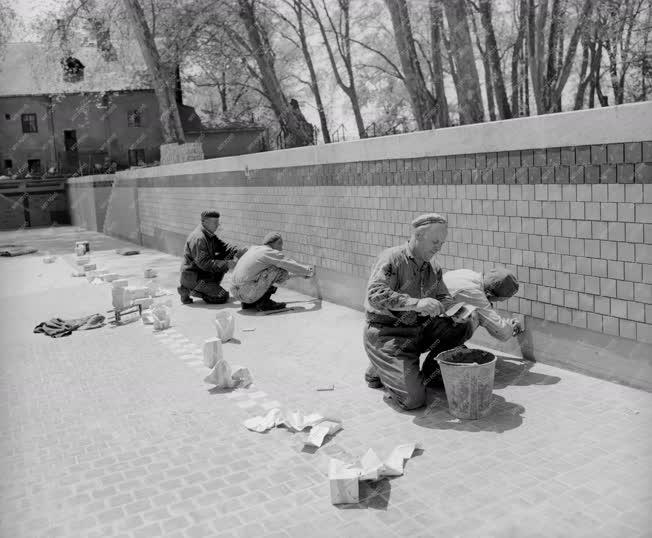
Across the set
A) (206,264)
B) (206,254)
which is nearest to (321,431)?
(206,264)

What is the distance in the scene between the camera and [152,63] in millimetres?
22750

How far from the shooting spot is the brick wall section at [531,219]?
17.8 feet

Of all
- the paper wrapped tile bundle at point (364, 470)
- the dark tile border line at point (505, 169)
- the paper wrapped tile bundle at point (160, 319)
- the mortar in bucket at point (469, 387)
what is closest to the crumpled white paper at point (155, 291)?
the paper wrapped tile bundle at point (160, 319)

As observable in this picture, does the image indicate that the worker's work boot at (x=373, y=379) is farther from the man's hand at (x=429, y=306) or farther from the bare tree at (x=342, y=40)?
the bare tree at (x=342, y=40)

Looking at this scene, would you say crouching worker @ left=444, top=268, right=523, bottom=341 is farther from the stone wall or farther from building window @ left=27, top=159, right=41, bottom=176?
building window @ left=27, top=159, right=41, bottom=176

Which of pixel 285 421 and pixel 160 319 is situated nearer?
pixel 285 421

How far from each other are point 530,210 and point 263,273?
4381mm

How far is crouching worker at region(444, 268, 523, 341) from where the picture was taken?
234 inches

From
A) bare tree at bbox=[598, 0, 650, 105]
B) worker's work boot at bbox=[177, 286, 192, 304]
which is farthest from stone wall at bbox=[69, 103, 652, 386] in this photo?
bare tree at bbox=[598, 0, 650, 105]

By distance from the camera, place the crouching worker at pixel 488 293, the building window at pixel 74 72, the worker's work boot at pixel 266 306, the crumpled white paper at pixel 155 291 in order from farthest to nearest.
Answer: the building window at pixel 74 72
the crumpled white paper at pixel 155 291
the worker's work boot at pixel 266 306
the crouching worker at pixel 488 293

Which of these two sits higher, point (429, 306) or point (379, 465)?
point (429, 306)

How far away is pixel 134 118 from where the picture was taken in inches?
1921

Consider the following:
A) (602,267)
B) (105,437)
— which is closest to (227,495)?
(105,437)

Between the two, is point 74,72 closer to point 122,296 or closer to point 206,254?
point 206,254
